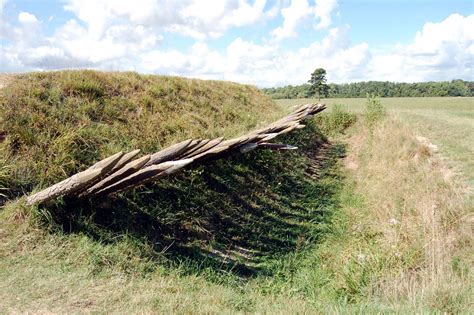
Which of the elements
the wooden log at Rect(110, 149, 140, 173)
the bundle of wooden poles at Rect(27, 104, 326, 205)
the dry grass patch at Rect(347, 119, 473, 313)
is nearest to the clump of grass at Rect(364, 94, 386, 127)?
the dry grass patch at Rect(347, 119, 473, 313)

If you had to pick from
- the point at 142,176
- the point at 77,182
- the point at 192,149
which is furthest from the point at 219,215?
the point at 77,182

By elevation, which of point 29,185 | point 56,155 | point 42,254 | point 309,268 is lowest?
point 309,268

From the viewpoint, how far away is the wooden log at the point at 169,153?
531 cm

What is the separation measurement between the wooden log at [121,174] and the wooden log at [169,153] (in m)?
0.58

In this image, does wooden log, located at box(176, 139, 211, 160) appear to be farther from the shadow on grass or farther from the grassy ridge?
the grassy ridge

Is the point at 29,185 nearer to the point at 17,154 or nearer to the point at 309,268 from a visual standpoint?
the point at 17,154

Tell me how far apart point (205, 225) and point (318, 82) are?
131 ft

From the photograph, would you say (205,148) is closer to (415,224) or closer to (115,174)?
(115,174)

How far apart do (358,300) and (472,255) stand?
7.03 feet

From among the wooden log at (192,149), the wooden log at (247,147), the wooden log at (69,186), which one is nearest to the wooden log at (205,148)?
the wooden log at (192,149)

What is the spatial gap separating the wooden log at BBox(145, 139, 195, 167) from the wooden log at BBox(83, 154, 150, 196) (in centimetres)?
58

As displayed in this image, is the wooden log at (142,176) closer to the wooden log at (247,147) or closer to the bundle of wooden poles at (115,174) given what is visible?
the bundle of wooden poles at (115,174)

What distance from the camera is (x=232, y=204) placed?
712cm

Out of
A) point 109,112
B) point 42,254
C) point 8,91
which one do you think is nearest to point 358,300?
point 42,254
